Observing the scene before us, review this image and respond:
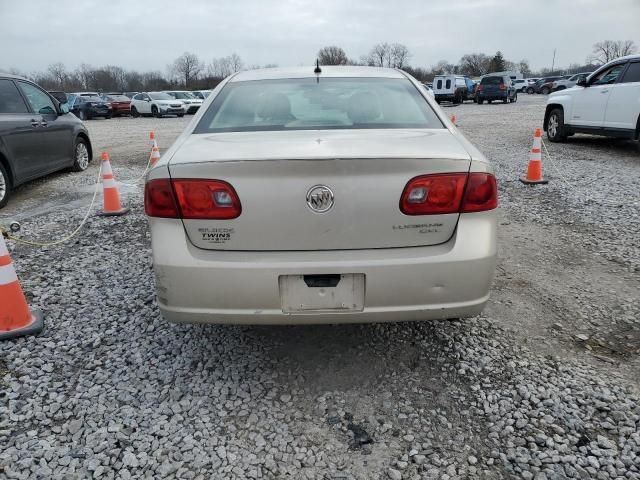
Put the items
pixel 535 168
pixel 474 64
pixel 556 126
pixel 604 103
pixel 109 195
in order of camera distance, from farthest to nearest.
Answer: pixel 474 64
pixel 556 126
pixel 604 103
pixel 535 168
pixel 109 195

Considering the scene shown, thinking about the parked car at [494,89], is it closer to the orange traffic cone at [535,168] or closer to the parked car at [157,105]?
the parked car at [157,105]

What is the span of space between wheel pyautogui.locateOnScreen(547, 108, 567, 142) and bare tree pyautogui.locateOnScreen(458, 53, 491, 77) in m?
79.1

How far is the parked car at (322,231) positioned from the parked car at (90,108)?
97.4ft

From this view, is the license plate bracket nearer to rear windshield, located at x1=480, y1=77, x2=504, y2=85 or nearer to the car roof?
the car roof

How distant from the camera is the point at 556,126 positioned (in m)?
11.3

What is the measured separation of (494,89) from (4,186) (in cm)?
3072

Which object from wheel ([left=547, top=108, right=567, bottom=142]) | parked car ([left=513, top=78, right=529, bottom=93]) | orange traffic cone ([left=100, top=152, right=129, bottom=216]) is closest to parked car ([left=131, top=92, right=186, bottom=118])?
wheel ([left=547, top=108, right=567, bottom=142])

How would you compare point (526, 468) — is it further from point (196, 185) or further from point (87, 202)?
point (87, 202)

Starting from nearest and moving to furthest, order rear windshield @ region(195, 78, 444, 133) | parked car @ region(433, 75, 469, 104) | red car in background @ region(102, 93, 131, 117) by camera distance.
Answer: rear windshield @ region(195, 78, 444, 133)
red car in background @ region(102, 93, 131, 117)
parked car @ region(433, 75, 469, 104)

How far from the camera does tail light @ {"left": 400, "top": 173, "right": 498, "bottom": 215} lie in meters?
2.23

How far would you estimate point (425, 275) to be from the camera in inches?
88.8

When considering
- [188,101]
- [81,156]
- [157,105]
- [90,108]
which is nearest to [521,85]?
[188,101]

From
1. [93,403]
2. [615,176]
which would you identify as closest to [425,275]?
[93,403]

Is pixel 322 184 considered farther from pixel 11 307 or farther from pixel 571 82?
pixel 571 82
